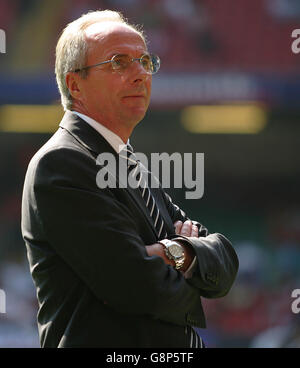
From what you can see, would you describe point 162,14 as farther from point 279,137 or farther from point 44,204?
point 44,204

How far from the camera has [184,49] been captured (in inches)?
440

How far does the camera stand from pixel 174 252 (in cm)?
189

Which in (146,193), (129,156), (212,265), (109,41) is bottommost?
(212,265)

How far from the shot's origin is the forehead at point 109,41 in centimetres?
195

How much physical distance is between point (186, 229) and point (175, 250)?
222 mm

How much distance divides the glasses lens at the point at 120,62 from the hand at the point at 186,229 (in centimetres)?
49

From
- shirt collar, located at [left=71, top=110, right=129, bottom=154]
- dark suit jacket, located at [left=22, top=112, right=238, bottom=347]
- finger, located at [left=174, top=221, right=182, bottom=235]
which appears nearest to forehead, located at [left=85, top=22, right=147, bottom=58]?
shirt collar, located at [left=71, top=110, right=129, bottom=154]

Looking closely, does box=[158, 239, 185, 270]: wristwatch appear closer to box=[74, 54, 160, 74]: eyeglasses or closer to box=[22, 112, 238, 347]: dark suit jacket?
box=[22, 112, 238, 347]: dark suit jacket

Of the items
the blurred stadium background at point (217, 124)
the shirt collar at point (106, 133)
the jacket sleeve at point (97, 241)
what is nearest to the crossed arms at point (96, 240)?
the jacket sleeve at point (97, 241)

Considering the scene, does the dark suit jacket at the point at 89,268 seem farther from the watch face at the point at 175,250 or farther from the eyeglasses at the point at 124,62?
the eyeglasses at the point at 124,62

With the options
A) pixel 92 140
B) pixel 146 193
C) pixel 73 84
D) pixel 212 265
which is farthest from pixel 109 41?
pixel 212 265

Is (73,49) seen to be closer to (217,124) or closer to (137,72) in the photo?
(137,72)
